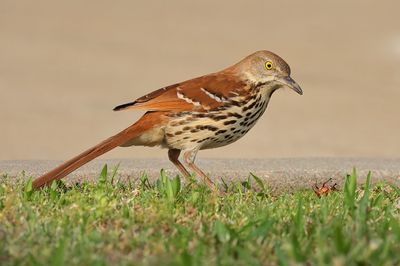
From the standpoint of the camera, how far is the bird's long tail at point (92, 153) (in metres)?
5.70

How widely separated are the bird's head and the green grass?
1.29 m

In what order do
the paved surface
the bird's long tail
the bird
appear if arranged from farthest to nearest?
1. the paved surface
2. the bird
3. the bird's long tail

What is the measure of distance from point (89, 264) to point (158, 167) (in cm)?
446

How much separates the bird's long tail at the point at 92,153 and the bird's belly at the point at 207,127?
208mm

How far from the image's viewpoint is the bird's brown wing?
636 cm

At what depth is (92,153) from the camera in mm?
5934

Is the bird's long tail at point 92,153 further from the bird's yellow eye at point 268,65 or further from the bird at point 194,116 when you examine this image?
the bird's yellow eye at point 268,65

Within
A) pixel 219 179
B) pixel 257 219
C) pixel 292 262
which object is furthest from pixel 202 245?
pixel 219 179

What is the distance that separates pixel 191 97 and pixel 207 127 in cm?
25

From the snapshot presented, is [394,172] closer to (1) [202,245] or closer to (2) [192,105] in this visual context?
(2) [192,105]

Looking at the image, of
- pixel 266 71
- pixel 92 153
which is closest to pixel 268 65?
pixel 266 71

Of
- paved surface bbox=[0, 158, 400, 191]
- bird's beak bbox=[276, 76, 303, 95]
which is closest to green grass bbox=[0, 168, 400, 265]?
bird's beak bbox=[276, 76, 303, 95]

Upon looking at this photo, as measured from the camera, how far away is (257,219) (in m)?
4.57

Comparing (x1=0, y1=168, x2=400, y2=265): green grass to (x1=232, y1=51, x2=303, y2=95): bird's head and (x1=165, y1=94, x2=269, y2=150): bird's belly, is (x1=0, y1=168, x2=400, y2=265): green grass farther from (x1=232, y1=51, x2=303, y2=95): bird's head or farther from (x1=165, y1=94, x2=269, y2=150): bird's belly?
(x1=232, y1=51, x2=303, y2=95): bird's head
